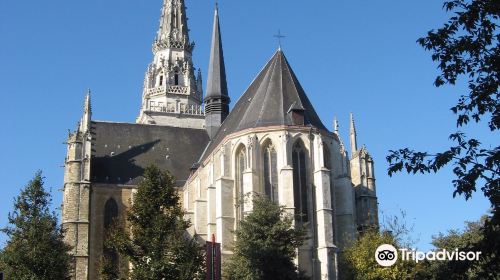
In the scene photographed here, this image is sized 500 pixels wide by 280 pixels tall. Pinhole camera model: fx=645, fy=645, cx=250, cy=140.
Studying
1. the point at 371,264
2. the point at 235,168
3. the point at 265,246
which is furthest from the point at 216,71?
the point at 265,246

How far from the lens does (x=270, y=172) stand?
35.2 meters

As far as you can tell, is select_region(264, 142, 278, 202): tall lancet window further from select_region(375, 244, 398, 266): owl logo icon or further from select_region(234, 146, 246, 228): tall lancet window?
select_region(375, 244, 398, 266): owl logo icon

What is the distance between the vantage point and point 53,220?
27188 millimetres

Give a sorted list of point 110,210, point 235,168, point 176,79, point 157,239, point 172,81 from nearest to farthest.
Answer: point 157,239 → point 235,168 → point 110,210 → point 172,81 → point 176,79

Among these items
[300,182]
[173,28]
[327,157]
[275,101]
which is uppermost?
[173,28]

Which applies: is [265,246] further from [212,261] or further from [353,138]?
[353,138]

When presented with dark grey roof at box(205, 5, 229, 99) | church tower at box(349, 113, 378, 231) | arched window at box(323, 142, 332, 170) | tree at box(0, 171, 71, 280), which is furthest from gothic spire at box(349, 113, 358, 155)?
tree at box(0, 171, 71, 280)

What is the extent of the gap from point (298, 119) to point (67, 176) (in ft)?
58.0

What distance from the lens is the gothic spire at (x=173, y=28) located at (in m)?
63.8

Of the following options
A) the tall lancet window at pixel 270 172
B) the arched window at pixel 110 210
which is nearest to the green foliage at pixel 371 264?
the tall lancet window at pixel 270 172

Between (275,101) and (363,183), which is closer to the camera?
(275,101)

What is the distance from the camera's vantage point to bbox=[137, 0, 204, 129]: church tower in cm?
6059

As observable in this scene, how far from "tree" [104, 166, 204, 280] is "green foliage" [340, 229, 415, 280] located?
8668 millimetres

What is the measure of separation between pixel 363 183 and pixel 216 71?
19306 mm
